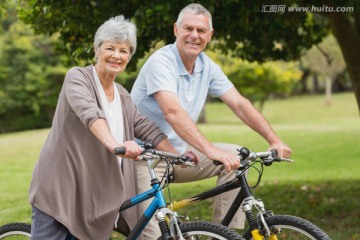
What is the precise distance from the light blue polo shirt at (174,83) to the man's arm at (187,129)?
0.08 m

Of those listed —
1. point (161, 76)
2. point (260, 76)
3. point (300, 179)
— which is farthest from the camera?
point (260, 76)

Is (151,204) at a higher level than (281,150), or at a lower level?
lower

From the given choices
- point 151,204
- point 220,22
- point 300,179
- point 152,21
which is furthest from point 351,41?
point 151,204

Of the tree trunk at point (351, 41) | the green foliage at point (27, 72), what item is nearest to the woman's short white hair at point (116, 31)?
the tree trunk at point (351, 41)

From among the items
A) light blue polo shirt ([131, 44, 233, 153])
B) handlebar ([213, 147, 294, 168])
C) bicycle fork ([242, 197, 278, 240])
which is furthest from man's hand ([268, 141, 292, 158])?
light blue polo shirt ([131, 44, 233, 153])

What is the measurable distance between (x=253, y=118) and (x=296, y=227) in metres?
1.03

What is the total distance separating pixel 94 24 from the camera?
7469 mm

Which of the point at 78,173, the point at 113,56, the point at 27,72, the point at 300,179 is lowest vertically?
the point at 300,179

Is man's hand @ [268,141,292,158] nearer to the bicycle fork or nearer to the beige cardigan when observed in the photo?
the bicycle fork

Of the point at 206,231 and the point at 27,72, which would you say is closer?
the point at 206,231

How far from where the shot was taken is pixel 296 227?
376cm

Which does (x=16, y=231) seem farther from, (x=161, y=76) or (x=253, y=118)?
(x=253, y=118)

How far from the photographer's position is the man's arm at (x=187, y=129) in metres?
3.85

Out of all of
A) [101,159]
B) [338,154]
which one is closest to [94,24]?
[101,159]
